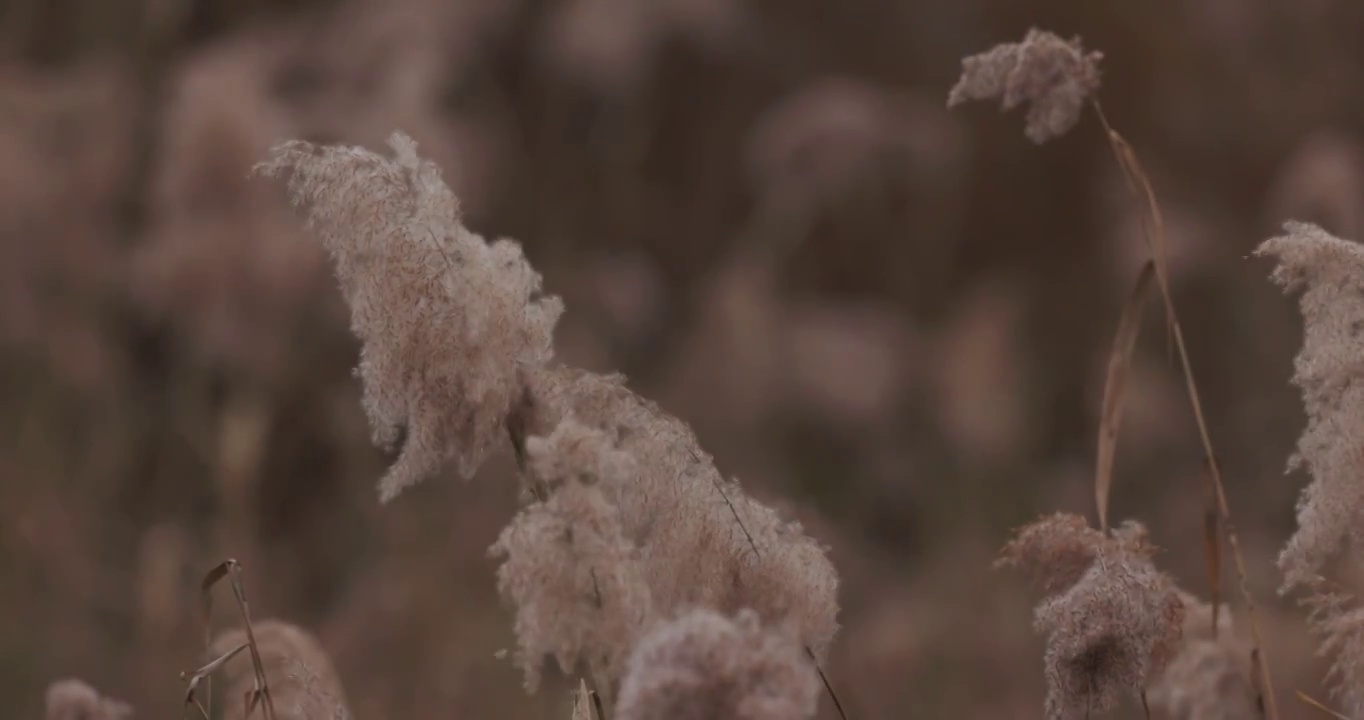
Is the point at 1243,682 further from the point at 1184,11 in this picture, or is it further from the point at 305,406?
the point at 1184,11

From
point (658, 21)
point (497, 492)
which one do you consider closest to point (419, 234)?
point (497, 492)

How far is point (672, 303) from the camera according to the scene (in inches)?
274

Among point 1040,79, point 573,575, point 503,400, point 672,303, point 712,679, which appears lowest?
point 712,679

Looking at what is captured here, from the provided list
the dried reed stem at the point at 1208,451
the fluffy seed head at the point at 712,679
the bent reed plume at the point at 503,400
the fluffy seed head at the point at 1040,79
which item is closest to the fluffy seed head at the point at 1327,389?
the dried reed stem at the point at 1208,451

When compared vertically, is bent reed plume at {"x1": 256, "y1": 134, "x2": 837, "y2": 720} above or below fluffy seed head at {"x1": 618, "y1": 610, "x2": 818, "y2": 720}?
above

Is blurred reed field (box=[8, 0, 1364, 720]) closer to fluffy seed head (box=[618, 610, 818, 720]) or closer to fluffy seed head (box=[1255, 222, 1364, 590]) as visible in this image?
fluffy seed head (box=[1255, 222, 1364, 590])

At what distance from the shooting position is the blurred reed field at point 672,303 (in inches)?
146

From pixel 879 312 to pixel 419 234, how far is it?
5.36 meters

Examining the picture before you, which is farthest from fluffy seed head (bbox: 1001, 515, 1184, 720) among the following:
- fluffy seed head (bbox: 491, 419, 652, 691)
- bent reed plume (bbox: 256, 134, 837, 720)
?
fluffy seed head (bbox: 491, 419, 652, 691)

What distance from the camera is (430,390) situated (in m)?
1.16

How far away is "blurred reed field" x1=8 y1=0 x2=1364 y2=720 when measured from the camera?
3.71m

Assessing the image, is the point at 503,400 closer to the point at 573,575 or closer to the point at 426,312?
the point at 426,312

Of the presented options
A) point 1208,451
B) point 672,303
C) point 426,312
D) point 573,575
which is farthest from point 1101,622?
point 672,303

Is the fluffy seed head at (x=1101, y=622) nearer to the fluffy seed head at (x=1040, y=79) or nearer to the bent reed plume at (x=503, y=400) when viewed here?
the bent reed plume at (x=503, y=400)
